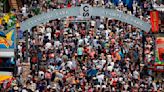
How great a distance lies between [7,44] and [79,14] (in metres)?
4.01

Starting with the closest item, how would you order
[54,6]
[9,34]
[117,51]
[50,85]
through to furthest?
1. [9,34]
2. [50,85]
3. [117,51]
4. [54,6]

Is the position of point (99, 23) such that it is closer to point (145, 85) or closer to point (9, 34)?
point (145, 85)

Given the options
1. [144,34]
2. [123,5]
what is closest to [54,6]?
[123,5]

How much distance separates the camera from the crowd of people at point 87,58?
3538 cm

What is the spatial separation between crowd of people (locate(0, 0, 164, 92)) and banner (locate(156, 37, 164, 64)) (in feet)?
0.88

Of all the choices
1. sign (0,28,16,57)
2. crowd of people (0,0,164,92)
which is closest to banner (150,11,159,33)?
crowd of people (0,0,164,92)

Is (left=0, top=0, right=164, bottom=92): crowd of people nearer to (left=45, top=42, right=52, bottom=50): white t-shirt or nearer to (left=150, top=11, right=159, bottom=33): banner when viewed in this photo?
(left=45, top=42, right=52, bottom=50): white t-shirt

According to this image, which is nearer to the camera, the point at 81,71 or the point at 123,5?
the point at 81,71

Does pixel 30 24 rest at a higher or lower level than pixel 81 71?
higher

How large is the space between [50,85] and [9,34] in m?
3.42

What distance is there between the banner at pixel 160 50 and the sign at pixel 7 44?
316 inches

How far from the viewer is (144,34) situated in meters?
40.0

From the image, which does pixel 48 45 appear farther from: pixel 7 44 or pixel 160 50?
pixel 7 44

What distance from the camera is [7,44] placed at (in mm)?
32406
